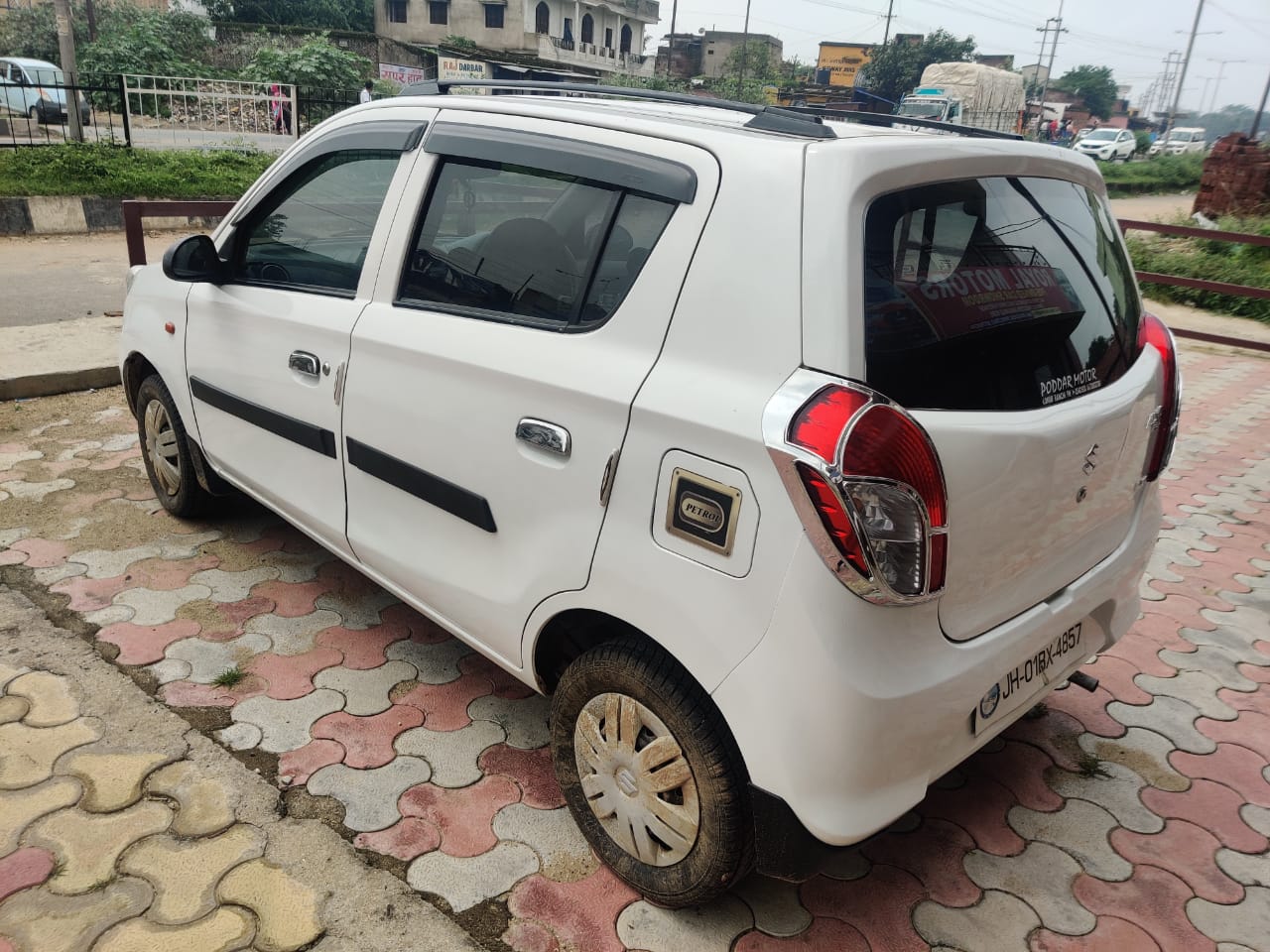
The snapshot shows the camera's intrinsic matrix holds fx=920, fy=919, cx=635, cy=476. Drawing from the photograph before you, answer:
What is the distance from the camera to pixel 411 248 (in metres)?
2.54

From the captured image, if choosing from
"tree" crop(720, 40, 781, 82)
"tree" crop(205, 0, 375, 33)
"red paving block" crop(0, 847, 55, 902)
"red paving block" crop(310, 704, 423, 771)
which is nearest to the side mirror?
"red paving block" crop(310, 704, 423, 771)

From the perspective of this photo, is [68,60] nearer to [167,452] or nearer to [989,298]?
[167,452]

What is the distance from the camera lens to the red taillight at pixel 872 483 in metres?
1.61

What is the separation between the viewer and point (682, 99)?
96.7 inches

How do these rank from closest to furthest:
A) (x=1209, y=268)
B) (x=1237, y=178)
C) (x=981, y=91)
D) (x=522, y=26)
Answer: (x=1209, y=268) → (x=1237, y=178) → (x=522, y=26) → (x=981, y=91)

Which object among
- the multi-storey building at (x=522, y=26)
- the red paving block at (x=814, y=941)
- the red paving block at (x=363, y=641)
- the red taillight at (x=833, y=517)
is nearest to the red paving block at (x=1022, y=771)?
the red paving block at (x=814, y=941)

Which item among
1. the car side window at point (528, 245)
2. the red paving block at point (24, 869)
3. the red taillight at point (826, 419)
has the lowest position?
the red paving block at point (24, 869)

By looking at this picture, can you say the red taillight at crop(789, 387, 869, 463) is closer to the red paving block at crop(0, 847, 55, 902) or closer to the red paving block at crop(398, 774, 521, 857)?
the red paving block at crop(398, 774, 521, 857)

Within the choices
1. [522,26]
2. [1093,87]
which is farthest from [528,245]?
[1093,87]

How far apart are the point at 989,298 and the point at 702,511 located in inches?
29.8

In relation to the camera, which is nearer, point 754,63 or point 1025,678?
point 1025,678

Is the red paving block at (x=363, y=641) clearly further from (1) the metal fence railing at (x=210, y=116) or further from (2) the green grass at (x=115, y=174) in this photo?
(1) the metal fence railing at (x=210, y=116)

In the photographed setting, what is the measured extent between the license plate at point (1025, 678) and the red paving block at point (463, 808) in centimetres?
123

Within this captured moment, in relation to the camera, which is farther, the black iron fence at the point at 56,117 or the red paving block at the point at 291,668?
the black iron fence at the point at 56,117
